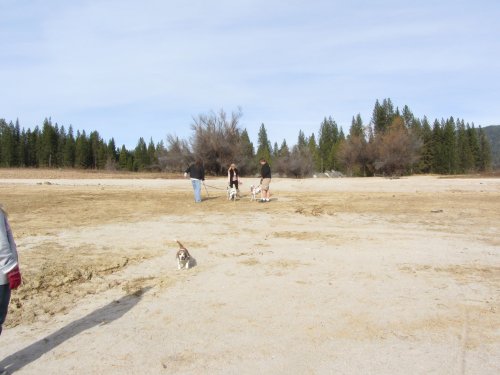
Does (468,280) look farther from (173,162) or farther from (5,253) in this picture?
(173,162)

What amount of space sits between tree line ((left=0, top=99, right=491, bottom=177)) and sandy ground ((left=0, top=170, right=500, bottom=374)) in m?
43.5

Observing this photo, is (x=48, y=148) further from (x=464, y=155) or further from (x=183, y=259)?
(x=183, y=259)

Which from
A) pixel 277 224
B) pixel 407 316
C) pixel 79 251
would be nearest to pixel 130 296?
pixel 79 251

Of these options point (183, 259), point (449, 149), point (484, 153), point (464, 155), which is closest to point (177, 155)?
point (183, 259)

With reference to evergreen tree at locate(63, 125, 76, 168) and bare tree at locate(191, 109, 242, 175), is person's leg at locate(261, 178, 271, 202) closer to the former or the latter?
bare tree at locate(191, 109, 242, 175)

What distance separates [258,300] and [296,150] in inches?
2462

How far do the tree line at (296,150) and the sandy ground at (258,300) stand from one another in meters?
43.5

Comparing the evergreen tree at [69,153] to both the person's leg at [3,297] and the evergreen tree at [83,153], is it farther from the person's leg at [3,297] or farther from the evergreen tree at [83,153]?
the person's leg at [3,297]

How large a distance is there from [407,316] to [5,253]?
4823 millimetres

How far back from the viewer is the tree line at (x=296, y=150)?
182 ft

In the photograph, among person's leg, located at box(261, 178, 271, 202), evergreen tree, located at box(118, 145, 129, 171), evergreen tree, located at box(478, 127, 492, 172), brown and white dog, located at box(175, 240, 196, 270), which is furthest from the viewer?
evergreen tree, located at box(118, 145, 129, 171)

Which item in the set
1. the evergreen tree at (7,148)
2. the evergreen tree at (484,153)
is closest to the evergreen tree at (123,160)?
the evergreen tree at (7,148)

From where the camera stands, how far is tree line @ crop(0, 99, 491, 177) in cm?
5538

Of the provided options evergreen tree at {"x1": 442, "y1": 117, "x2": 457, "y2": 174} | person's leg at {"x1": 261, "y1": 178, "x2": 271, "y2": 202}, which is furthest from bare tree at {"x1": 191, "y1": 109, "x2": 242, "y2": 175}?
evergreen tree at {"x1": 442, "y1": 117, "x2": 457, "y2": 174}
